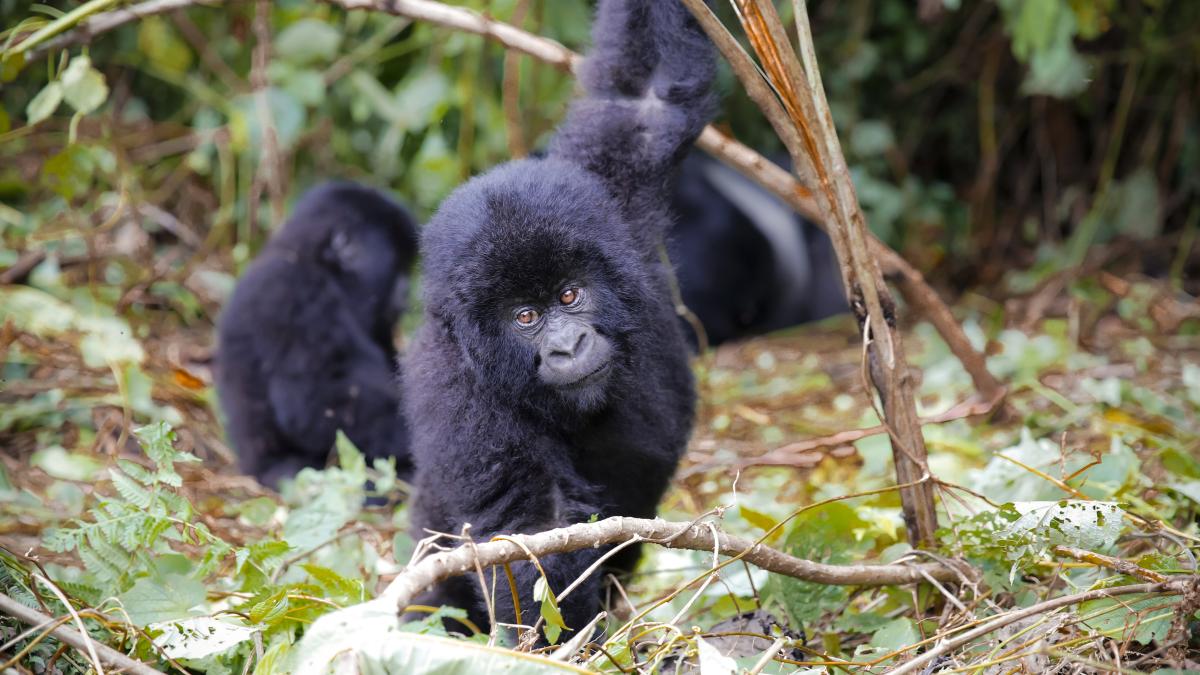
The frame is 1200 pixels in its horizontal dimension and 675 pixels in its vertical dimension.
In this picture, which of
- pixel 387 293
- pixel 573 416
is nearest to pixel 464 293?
pixel 573 416

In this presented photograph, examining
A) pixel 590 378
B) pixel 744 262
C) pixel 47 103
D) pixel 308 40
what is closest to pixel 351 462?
pixel 590 378

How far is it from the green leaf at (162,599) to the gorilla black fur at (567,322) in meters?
0.69

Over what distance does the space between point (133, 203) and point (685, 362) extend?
444cm

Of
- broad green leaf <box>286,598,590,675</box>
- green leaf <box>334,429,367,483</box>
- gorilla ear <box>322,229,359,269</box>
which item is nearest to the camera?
broad green leaf <box>286,598,590,675</box>

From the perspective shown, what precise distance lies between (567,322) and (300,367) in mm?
2692

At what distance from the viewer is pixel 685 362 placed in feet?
11.3

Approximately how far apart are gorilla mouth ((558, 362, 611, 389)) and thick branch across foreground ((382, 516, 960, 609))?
608mm

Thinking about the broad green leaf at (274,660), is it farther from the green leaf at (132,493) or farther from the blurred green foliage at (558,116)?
the blurred green foliage at (558,116)

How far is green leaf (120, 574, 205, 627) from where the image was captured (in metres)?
2.62

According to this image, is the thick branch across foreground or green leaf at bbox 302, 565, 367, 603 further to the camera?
green leaf at bbox 302, 565, 367, 603

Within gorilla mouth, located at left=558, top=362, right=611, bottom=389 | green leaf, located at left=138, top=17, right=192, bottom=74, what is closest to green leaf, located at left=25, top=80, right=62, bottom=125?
gorilla mouth, located at left=558, top=362, right=611, bottom=389

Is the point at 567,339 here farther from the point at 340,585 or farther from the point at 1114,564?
the point at 1114,564

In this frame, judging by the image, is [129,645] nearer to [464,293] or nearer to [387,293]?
[464,293]

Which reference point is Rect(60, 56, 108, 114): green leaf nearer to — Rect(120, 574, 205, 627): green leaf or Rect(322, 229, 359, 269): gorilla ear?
Rect(120, 574, 205, 627): green leaf
